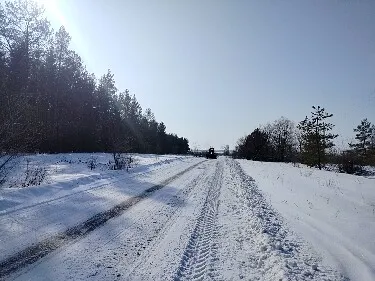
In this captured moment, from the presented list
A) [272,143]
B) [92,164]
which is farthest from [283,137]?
[92,164]

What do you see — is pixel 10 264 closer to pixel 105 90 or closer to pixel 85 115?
pixel 85 115

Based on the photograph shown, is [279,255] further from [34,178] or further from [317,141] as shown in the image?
[317,141]

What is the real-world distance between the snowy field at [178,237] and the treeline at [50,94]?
3223 mm

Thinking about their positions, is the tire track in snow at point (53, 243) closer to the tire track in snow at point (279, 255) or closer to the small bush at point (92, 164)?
the tire track in snow at point (279, 255)

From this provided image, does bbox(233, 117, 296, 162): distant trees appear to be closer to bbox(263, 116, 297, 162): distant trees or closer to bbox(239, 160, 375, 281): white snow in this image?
bbox(263, 116, 297, 162): distant trees

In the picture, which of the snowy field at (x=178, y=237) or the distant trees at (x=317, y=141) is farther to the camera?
the distant trees at (x=317, y=141)

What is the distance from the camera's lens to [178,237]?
7.01 m

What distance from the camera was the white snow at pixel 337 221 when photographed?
5992mm

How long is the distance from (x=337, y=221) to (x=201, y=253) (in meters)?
5.01

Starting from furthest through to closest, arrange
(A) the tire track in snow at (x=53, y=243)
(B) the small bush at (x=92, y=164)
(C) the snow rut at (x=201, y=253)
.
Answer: (B) the small bush at (x=92, y=164), (C) the snow rut at (x=201, y=253), (A) the tire track in snow at (x=53, y=243)

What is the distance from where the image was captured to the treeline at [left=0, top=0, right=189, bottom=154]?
12.4 metres

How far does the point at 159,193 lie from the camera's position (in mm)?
13008

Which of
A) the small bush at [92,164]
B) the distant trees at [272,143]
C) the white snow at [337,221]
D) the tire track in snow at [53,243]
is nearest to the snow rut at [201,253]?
the white snow at [337,221]

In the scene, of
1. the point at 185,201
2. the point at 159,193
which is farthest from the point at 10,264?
the point at 159,193
